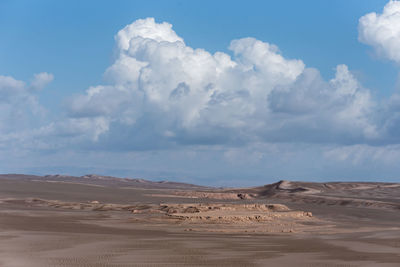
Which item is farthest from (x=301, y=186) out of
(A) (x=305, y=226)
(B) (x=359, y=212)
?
(A) (x=305, y=226)

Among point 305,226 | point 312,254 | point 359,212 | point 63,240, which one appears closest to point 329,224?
point 305,226

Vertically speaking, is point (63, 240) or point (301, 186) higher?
point (301, 186)

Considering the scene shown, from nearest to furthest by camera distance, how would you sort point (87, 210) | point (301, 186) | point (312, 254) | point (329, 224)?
1. point (312, 254)
2. point (329, 224)
3. point (87, 210)
4. point (301, 186)

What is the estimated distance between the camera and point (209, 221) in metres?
25.3

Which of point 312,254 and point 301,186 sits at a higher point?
point 301,186

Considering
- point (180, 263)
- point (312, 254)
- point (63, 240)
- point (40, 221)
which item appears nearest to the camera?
point (180, 263)

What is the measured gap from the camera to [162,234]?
2073 centimetres

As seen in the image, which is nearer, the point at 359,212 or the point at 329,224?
the point at 329,224

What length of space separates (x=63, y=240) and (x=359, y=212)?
2011cm

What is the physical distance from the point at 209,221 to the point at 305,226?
13.1 feet

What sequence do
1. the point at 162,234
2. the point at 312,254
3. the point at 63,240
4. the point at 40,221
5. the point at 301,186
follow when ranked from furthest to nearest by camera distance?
the point at 301,186 → the point at 40,221 → the point at 162,234 → the point at 63,240 → the point at 312,254

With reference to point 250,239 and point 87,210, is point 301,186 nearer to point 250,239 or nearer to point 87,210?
point 87,210

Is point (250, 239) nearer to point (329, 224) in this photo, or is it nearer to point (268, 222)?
point (268, 222)

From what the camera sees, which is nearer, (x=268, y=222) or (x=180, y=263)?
(x=180, y=263)
